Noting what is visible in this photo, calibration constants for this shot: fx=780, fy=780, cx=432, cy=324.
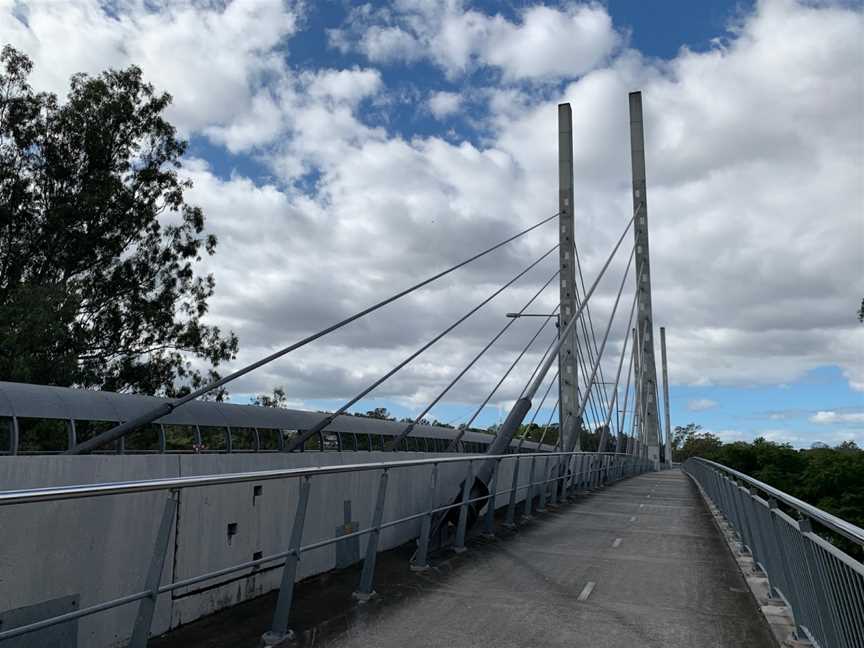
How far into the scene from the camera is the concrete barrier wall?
194 inches

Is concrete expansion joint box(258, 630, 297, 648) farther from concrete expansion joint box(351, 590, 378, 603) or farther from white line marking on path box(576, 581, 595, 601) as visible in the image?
white line marking on path box(576, 581, 595, 601)

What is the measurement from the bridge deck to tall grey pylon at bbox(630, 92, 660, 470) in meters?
35.9

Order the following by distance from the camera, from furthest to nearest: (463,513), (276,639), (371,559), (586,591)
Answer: (463,513), (586,591), (371,559), (276,639)

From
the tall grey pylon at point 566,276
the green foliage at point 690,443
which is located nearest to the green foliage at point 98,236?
the tall grey pylon at point 566,276

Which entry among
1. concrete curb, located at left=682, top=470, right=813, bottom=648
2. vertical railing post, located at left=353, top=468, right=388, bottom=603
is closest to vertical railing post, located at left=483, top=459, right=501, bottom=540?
concrete curb, located at left=682, top=470, right=813, bottom=648

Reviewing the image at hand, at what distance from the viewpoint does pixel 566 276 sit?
30859 mm

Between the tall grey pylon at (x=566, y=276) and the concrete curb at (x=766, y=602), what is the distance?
14517mm

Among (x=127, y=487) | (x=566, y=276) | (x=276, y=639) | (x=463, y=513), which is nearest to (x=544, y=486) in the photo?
(x=463, y=513)

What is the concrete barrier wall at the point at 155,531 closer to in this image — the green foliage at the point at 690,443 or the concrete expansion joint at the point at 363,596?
the concrete expansion joint at the point at 363,596

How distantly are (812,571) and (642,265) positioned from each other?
144ft

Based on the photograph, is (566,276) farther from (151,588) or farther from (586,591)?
(151,588)

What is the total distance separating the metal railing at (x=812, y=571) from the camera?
470 cm

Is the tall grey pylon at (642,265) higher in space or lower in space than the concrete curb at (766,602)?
higher

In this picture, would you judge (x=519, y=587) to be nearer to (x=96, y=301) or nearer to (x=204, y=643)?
(x=204, y=643)
